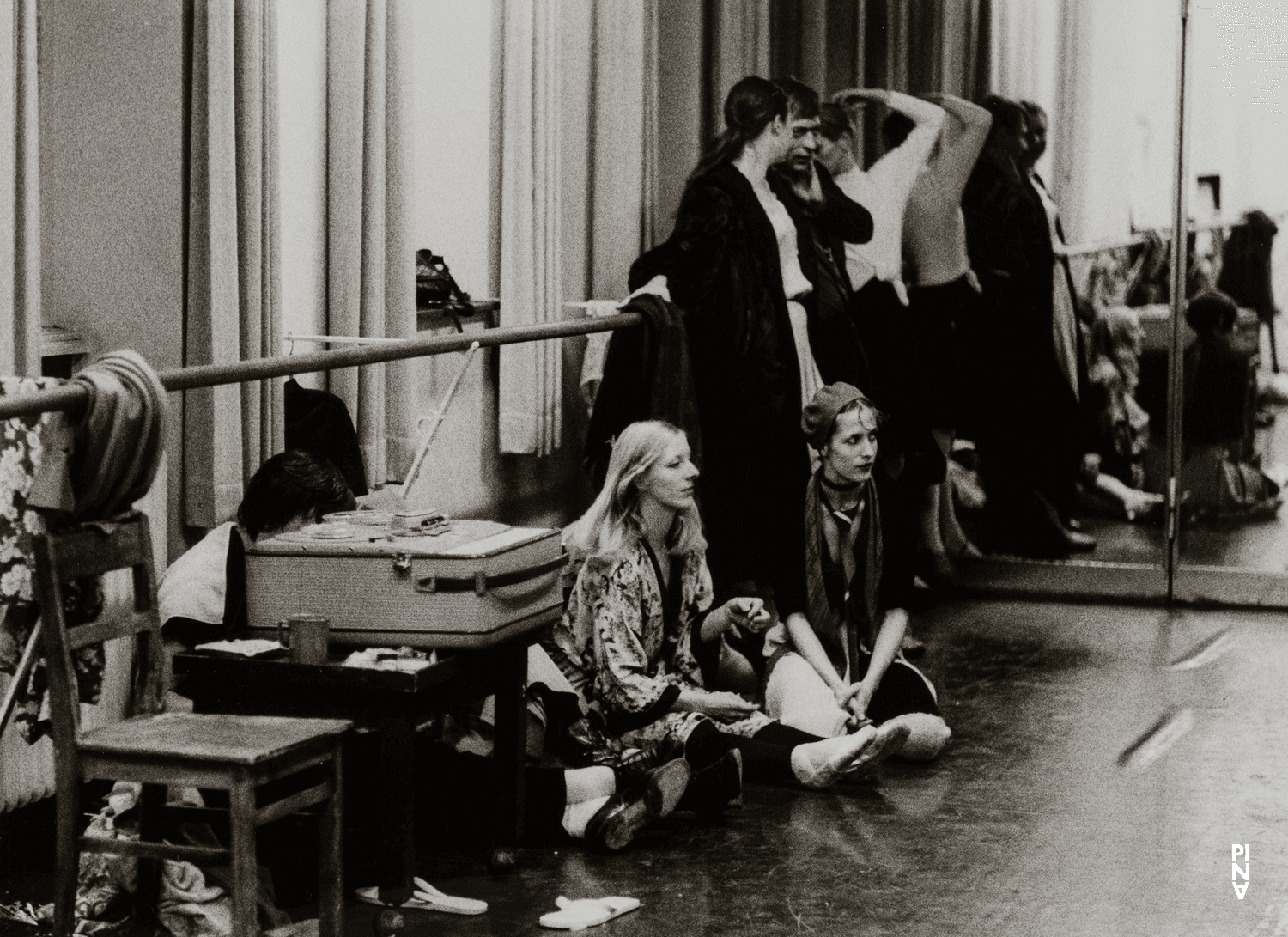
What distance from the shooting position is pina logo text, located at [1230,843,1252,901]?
4051mm

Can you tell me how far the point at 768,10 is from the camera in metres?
7.39

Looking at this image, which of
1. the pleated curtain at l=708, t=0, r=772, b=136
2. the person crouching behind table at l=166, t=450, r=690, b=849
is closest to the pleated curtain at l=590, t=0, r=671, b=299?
the pleated curtain at l=708, t=0, r=772, b=136

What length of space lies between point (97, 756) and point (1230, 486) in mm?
4951

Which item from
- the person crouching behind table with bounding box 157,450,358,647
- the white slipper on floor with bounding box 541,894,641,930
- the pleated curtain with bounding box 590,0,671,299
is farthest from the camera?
the pleated curtain with bounding box 590,0,671,299

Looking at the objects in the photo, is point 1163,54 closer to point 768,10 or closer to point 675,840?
point 768,10

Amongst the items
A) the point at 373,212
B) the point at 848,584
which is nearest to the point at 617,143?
the point at 373,212

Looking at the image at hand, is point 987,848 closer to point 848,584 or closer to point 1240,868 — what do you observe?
point 1240,868

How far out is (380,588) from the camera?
3848 millimetres

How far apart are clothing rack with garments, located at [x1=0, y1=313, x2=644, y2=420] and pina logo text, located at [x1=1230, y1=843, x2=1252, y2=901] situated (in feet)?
6.44

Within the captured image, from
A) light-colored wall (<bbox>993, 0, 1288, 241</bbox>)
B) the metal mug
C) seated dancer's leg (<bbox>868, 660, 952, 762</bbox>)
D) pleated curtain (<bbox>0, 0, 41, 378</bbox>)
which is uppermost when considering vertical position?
light-colored wall (<bbox>993, 0, 1288, 241</bbox>)

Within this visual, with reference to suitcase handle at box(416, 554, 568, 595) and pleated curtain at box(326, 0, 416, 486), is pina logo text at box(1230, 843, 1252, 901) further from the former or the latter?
pleated curtain at box(326, 0, 416, 486)

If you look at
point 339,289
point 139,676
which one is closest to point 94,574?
point 139,676

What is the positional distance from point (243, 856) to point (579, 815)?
48.8 inches

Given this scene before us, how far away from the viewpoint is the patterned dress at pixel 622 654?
14.9 ft
